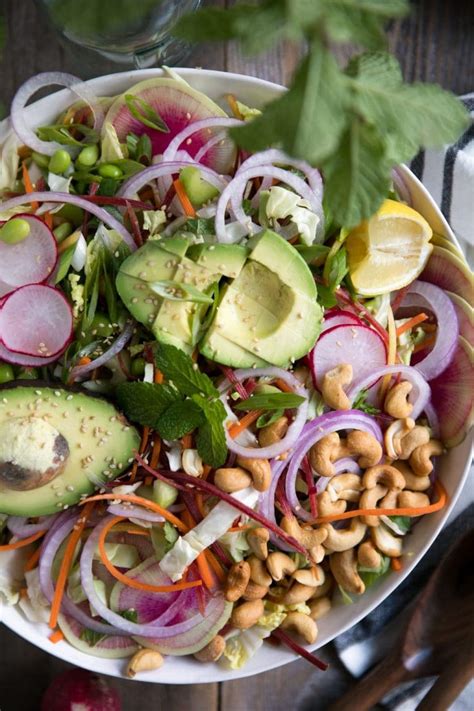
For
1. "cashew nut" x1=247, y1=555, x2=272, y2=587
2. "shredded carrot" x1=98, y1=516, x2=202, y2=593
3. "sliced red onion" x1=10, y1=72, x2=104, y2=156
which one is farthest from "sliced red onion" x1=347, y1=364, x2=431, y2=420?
"sliced red onion" x1=10, y1=72, x2=104, y2=156

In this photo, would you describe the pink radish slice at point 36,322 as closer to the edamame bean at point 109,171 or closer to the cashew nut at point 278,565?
the edamame bean at point 109,171

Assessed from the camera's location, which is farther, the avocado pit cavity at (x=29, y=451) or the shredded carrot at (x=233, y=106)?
the shredded carrot at (x=233, y=106)

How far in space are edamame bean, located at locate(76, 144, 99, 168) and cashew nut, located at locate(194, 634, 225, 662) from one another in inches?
35.7

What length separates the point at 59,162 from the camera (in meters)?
1.48

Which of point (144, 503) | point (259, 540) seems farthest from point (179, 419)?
point (259, 540)

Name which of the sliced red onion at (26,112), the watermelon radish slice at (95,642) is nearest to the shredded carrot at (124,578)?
the watermelon radish slice at (95,642)

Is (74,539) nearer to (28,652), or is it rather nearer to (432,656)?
(28,652)

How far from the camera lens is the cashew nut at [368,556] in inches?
60.0

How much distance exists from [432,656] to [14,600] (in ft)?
2.72

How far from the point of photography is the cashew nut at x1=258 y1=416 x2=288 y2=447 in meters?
1.46

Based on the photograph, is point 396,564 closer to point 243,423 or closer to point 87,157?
point 243,423

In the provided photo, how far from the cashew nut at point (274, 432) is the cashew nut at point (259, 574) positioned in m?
0.23

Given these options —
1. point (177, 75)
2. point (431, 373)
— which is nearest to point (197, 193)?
point (177, 75)

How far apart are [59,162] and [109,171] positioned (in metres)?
0.09
